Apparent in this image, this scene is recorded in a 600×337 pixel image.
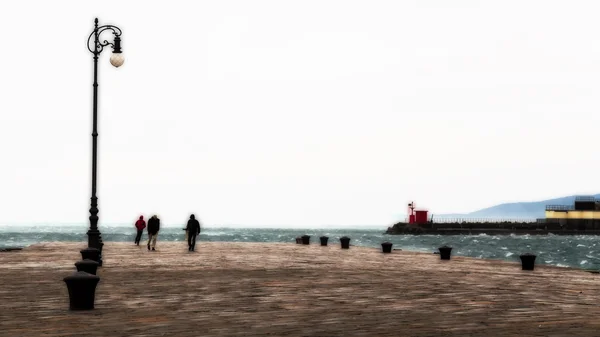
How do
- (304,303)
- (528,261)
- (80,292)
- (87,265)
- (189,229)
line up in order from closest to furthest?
(80,292)
(304,303)
(87,265)
(528,261)
(189,229)

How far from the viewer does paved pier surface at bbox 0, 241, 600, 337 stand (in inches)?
430

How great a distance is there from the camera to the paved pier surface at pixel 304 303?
10.9 metres

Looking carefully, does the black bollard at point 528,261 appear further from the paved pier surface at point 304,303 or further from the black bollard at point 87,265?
the black bollard at point 87,265

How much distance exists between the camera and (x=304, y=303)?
1422 cm

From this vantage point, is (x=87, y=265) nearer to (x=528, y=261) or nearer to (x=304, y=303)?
(x=304, y=303)

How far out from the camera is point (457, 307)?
13680 mm

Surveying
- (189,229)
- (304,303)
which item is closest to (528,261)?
(304,303)

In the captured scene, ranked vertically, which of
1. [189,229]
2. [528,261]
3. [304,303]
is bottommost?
[304,303]

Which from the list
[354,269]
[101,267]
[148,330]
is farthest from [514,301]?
[101,267]

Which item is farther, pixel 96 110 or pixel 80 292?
pixel 96 110

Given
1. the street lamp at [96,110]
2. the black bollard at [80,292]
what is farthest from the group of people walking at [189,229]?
the black bollard at [80,292]

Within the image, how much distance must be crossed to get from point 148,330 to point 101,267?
14.5 m

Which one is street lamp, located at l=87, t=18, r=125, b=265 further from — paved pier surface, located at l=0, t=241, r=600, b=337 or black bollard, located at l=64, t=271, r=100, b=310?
black bollard, located at l=64, t=271, r=100, b=310

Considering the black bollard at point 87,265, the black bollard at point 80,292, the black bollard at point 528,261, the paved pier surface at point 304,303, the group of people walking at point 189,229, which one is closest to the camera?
the paved pier surface at point 304,303
